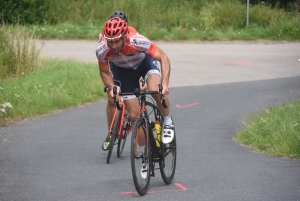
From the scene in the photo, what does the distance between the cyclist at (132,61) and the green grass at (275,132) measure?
2.28m

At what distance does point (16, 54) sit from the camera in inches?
648

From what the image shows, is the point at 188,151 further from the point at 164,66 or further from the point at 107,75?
the point at 164,66

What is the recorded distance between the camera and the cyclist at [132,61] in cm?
794

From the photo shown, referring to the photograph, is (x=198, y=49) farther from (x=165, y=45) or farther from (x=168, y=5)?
(x=168, y=5)

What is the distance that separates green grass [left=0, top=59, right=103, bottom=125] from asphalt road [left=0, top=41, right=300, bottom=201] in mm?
312

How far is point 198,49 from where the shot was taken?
73.6 ft

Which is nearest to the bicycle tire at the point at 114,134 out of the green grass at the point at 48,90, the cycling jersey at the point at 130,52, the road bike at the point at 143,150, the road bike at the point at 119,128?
the road bike at the point at 119,128

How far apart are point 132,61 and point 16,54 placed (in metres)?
8.09

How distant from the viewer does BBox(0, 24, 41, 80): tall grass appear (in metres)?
16.3

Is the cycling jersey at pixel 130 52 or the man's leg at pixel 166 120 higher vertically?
the cycling jersey at pixel 130 52

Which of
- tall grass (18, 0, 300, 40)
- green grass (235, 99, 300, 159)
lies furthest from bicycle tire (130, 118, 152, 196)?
tall grass (18, 0, 300, 40)

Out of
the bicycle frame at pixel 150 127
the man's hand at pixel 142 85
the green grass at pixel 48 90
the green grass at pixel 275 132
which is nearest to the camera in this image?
the bicycle frame at pixel 150 127

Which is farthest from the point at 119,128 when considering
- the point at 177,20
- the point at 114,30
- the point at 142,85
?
the point at 177,20

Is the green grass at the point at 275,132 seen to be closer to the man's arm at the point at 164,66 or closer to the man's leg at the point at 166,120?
the man's leg at the point at 166,120
